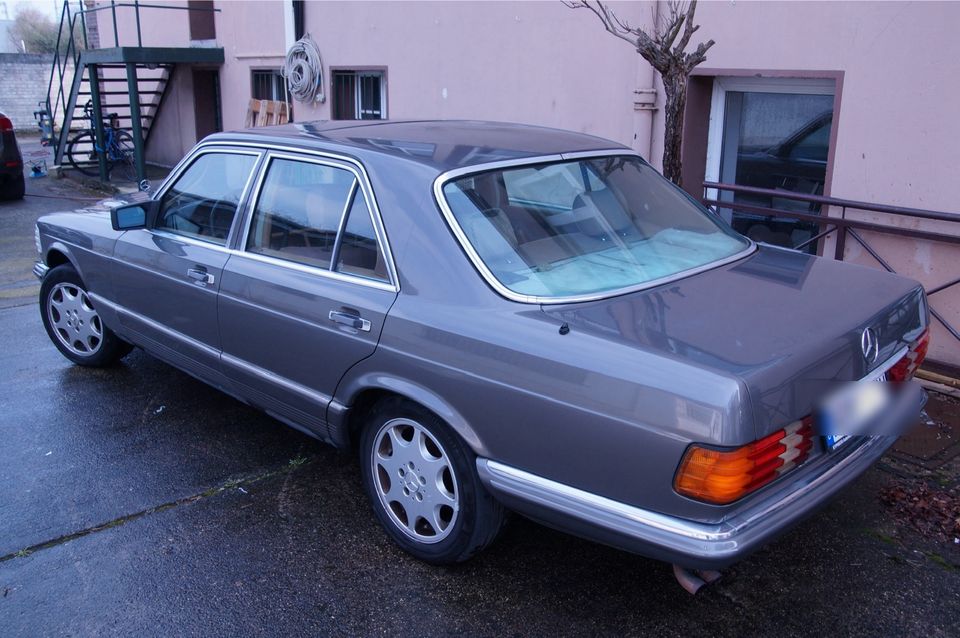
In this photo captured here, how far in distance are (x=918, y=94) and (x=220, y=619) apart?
4977 millimetres

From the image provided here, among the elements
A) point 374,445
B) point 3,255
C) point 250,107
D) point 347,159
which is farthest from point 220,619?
point 250,107

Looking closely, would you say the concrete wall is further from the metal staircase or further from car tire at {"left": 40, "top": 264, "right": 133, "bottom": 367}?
Result: car tire at {"left": 40, "top": 264, "right": 133, "bottom": 367}

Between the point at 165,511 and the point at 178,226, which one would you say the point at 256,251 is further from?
the point at 165,511

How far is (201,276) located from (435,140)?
1.36 meters

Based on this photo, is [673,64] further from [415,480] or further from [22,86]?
[22,86]

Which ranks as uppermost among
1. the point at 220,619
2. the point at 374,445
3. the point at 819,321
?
the point at 819,321

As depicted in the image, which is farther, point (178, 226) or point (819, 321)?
point (178, 226)

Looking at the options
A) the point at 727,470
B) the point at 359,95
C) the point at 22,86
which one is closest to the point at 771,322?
the point at 727,470

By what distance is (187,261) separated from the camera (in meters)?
4.39

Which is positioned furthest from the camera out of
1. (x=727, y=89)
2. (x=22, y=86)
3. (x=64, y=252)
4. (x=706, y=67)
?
(x=22, y=86)

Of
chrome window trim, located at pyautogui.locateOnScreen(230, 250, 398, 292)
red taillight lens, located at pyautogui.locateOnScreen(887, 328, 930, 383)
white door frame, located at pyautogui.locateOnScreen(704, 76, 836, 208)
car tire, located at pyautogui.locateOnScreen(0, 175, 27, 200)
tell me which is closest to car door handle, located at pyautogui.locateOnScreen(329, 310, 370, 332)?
chrome window trim, located at pyautogui.locateOnScreen(230, 250, 398, 292)

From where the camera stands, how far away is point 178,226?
15.3 feet

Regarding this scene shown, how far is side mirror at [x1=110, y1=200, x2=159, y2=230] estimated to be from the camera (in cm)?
466

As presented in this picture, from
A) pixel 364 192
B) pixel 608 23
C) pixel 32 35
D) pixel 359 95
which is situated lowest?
pixel 364 192
